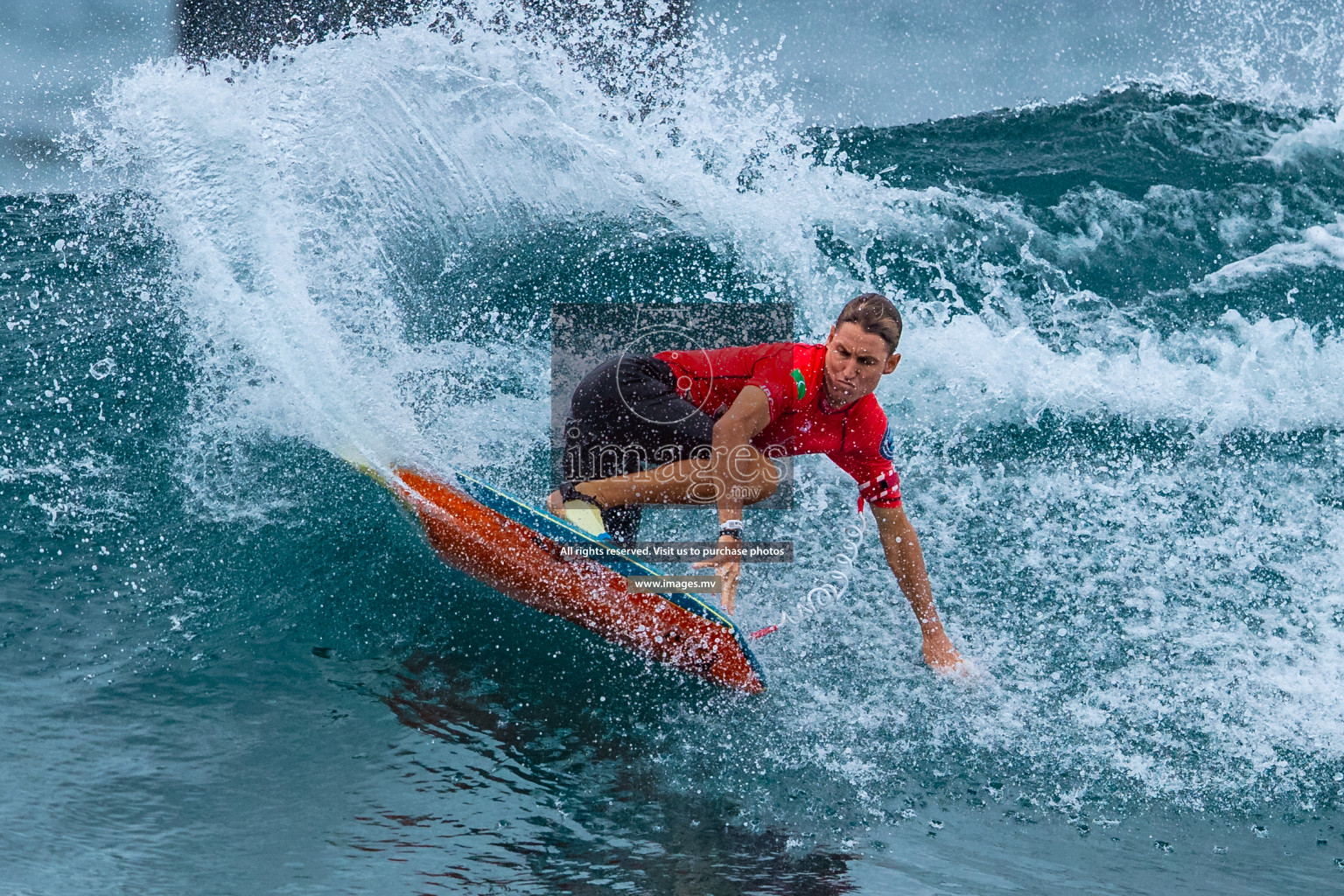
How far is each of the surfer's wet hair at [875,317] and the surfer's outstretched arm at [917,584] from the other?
0.64m

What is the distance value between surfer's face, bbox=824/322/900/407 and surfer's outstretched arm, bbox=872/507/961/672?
478 millimetres

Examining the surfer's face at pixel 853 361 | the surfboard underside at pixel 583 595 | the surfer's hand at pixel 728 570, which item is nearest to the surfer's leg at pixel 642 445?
the surfer's hand at pixel 728 570

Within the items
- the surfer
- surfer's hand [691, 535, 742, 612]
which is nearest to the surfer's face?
the surfer

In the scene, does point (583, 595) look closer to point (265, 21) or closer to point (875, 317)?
point (875, 317)

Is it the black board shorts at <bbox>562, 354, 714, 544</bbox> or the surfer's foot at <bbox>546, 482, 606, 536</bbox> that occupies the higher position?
the black board shorts at <bbox>562, 354, 714, 544</bbox>

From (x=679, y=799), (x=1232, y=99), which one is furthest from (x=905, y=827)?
(x=1232, y=99)

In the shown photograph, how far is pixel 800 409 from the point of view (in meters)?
3.25

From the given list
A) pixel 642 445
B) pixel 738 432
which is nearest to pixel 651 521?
pixel 642 445

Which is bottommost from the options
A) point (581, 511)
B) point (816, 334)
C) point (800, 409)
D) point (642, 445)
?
point (581, 511)

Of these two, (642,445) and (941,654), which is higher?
(642,445)

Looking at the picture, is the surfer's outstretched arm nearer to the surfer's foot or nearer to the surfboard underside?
the surfboard underside

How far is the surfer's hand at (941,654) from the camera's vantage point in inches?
135

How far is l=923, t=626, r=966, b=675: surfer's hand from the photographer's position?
3.42 metres

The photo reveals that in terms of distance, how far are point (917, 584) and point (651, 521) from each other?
153 cm
